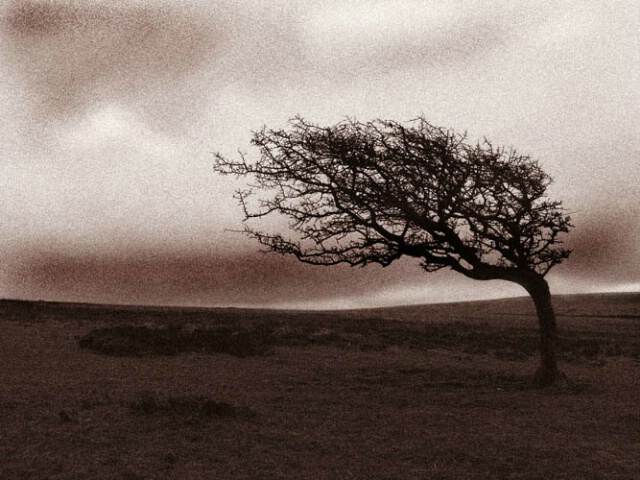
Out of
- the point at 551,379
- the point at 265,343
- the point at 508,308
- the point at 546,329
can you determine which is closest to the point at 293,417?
the point at 546,329

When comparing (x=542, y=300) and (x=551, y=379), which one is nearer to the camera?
(x=542, y=300)

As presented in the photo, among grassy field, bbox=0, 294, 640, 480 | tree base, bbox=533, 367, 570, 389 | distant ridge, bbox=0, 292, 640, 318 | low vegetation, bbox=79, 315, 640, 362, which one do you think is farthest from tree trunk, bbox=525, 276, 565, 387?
distant ridge, bbox=0, 292, 640, 318

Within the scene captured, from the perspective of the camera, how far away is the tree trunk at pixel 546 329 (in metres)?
15.2

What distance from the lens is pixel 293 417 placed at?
1081 centimetres

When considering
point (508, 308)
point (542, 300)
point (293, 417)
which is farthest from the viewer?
point (508, 308)

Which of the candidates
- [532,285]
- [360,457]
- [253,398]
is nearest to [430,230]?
[532,285]

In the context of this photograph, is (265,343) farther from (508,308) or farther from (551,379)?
(508,308)

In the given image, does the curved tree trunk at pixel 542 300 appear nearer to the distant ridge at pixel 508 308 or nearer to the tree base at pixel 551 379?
the tree base at pixel 551 379

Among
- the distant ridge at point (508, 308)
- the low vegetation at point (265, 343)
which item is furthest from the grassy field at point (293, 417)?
the distant ridge at point (508, 308)

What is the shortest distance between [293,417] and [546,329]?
7.79 metres

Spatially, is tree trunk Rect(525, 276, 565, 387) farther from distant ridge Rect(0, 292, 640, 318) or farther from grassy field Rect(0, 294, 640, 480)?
distant ridge Rect(0, 292, 640, 318)

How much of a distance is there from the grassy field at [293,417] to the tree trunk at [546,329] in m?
0.56

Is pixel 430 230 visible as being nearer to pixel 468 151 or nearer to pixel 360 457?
pixel 468 151

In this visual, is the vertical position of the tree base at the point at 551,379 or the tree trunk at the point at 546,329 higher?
the tree trunk at the point at 546,329
